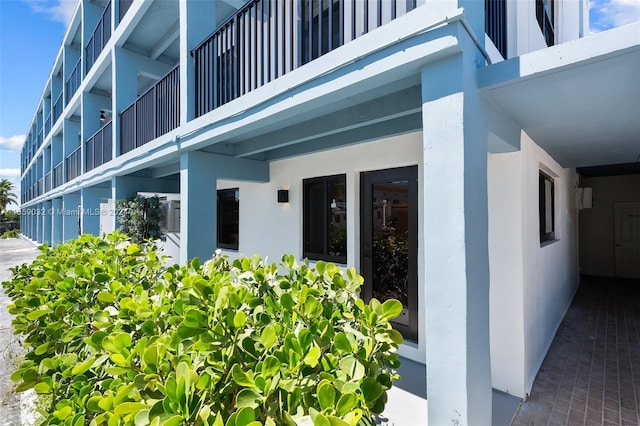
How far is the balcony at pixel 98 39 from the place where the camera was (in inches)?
328

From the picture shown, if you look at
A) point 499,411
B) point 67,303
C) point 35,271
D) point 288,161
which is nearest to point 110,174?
point 288,161

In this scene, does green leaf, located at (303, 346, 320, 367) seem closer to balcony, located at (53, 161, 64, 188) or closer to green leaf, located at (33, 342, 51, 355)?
green leaf, located at (33, 342, 51, 355)

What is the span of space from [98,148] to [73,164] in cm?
427

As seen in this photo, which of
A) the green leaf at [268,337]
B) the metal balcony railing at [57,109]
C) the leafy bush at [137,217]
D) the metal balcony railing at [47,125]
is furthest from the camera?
the metal balcony railing at [47,125]

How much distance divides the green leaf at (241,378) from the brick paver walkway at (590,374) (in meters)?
3.12

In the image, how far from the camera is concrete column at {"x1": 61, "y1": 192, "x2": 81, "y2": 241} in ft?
45.3

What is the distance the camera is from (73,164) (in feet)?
39.4

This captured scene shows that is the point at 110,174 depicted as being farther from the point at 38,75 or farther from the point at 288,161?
the point at 38,75

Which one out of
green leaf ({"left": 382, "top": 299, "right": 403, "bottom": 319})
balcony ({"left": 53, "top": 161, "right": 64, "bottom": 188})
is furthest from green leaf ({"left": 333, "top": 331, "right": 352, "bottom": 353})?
balcony ({"left": 53, "top": 161, "right": 64, "bottom": 188})

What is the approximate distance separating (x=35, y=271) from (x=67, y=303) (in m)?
1.16

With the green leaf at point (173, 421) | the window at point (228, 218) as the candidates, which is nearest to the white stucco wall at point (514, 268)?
the green leaf at point (173, 421)

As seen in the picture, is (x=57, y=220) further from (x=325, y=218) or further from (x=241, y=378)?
(x=241, y=378)

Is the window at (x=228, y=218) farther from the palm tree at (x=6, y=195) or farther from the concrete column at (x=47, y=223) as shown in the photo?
the palm tree at (x=6, y=195)

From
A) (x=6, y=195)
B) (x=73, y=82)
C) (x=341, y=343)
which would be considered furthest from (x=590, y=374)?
(x=6, y=195)
